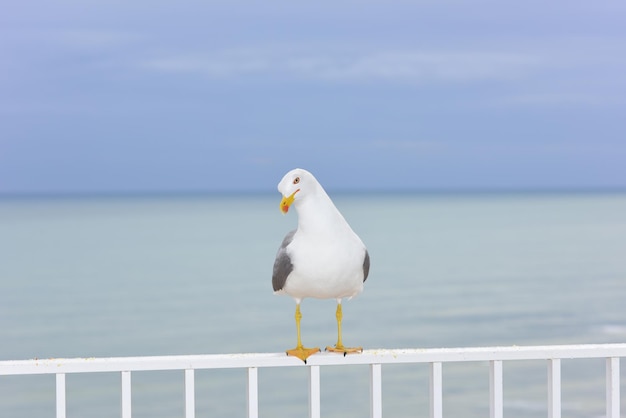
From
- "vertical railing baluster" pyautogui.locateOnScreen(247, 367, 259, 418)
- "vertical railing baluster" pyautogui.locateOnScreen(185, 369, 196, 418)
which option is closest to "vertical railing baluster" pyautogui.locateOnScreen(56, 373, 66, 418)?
"vertical railing baluster" pyautogui.locateOnScreen(185, 369, 196, 418)

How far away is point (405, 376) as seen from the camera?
7789mm

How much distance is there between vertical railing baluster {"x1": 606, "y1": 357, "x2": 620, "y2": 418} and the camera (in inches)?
98.4

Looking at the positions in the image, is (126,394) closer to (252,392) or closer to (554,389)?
(252,392)

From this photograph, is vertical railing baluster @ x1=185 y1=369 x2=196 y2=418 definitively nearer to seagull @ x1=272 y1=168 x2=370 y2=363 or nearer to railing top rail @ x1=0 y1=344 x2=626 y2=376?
railing top rail @ x1=0 y1=344 x2=626 y2=376

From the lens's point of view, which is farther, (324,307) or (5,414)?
(324,307)

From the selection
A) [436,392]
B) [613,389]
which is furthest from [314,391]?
[613,389]

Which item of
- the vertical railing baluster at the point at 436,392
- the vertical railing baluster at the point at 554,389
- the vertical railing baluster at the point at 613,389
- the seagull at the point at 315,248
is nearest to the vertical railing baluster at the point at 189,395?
the seagull at the point at 315,248

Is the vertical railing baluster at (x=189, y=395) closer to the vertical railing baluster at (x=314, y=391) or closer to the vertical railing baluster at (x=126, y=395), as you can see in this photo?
the vertical railing baluster at (x=126, y=395)

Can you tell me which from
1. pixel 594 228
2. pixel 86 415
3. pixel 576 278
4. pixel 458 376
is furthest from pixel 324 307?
pixel 594 228

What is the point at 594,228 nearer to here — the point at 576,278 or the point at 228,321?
the point at 576,278

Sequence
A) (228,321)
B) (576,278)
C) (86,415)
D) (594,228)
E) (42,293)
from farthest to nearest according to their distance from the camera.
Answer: (594,228) < (576,278) < (42,293) < (228,321) < (86,415)

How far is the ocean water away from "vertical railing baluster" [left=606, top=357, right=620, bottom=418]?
3.81m

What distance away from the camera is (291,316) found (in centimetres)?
1125

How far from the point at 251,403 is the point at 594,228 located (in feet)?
89.5
